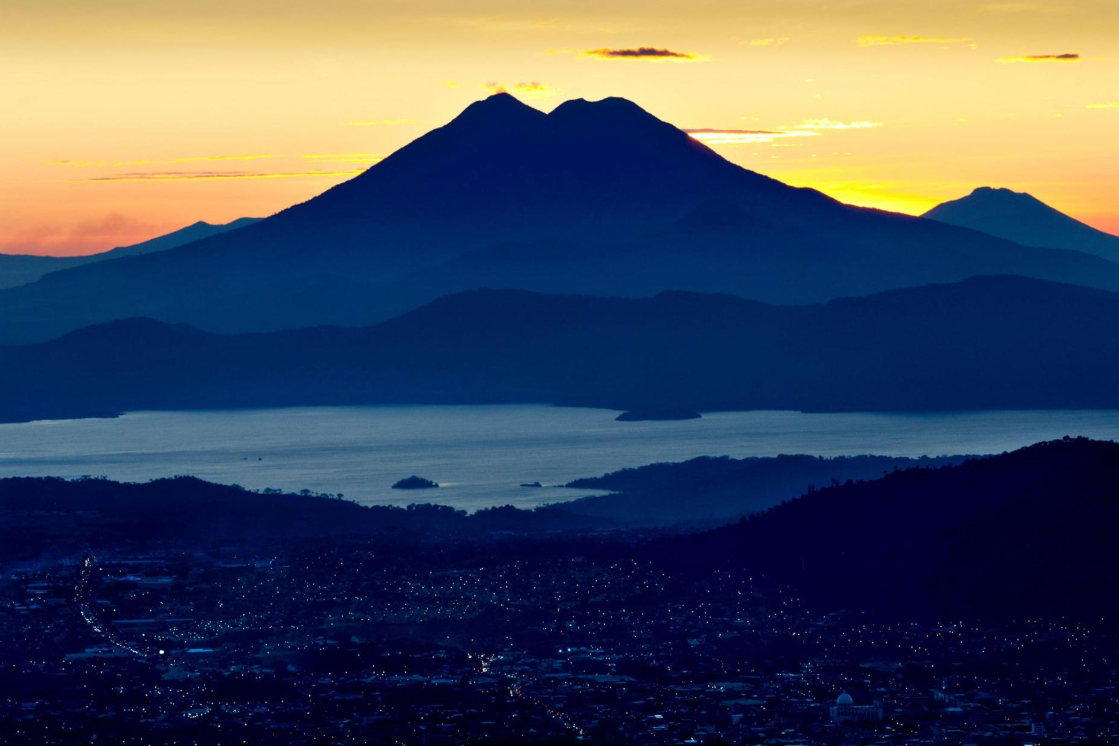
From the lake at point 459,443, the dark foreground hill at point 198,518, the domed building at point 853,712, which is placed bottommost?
the domed building at point 853,712

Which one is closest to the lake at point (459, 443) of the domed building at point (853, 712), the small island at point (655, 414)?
the small island at point (655, 414)

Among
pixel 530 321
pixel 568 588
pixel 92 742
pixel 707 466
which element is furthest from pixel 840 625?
pixel 530 321

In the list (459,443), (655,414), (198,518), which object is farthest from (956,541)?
(655,414)

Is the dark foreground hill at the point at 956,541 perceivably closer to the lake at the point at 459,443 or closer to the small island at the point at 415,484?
the lake at the point at 459,443

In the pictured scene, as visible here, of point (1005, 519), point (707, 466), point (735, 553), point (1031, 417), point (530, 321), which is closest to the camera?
point (1005, 519)

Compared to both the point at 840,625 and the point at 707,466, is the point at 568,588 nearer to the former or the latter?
the point at 840,625
